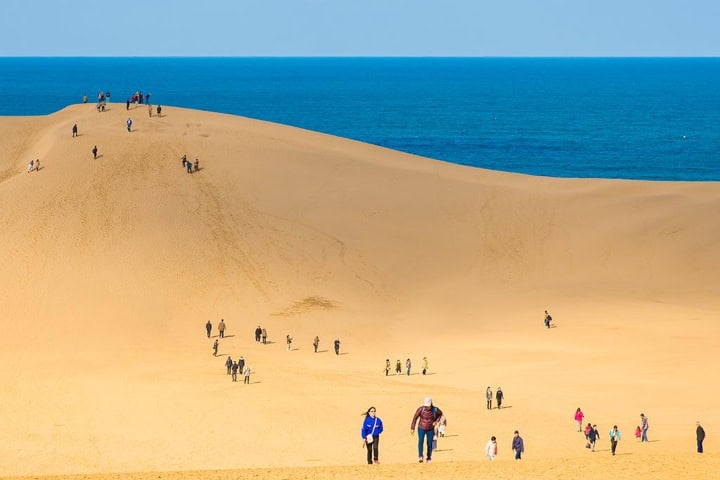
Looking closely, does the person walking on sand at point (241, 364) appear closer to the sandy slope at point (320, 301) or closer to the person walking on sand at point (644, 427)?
the sandy slope at point (320, 301)

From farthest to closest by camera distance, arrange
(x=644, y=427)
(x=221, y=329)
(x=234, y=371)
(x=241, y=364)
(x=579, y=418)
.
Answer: (x=221, y=329) < (x=241, y=364) < (x=234, y=371) < (x=579, y=418) < (x=644, y=427)

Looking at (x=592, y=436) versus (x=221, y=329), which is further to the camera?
(x=221, y=329)

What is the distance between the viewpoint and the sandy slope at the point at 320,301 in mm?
31828

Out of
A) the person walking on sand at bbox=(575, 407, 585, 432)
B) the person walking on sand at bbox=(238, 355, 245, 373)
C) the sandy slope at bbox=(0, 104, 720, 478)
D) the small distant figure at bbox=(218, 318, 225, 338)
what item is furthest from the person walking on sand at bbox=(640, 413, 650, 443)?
the small distant figure at bbox=(218, 318, 225, 338)

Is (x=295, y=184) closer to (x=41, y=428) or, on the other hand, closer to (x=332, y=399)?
(x=332, y=399)

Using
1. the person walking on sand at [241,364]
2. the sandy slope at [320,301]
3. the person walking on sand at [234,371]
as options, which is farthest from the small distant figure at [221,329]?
the person walking on sand at [234,371]

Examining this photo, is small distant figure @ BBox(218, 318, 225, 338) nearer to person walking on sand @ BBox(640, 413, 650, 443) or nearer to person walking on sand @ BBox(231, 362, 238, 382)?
person walking on sand @ BBox(231, 362, 238, 382)

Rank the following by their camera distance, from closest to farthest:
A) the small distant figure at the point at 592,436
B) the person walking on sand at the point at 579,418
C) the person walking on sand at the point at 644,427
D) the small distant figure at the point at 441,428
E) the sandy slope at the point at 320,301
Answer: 1. the small distant figure at the point at 592,436
2. the person walking on sand at the point at 644,427
3. the small distant figure at the point at 441,428
4. the person walking on sand at the point at 579,418
5. the sandy slope at the point at 320,301

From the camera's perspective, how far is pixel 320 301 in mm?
48781

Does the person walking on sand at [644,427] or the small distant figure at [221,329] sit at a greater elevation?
the small distant figure at [221,329]

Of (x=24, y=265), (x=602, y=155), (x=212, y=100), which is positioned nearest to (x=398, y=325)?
(x=24, y=265)

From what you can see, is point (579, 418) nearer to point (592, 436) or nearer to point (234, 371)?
point (592, 436)

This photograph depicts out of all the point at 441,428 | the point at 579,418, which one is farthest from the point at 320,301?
the point at 579,418

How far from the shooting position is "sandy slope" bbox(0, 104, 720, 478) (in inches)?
1253
